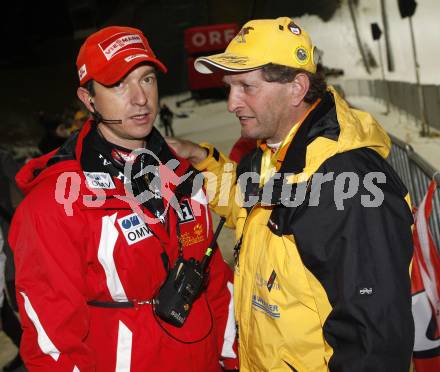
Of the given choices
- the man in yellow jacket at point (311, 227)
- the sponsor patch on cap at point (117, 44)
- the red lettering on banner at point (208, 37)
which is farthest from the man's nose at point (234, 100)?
the red lettering on banner at point (208, 37)

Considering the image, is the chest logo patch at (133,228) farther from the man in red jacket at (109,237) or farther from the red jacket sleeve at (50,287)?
the red jacket sleeve at (50,287)

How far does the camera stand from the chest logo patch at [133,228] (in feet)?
5.64

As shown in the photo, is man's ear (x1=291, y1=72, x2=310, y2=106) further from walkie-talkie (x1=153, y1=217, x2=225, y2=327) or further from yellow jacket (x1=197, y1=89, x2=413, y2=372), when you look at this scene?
walkie-talkie (x1=153, y1=217, x2=225, y2=327)

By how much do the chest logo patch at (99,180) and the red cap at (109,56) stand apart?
1.25 feet

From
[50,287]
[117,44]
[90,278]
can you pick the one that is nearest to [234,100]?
[117,44]

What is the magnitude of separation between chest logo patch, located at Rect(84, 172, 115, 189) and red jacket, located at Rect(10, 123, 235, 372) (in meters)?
0.01

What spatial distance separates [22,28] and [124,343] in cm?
1529

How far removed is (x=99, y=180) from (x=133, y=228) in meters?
0.24

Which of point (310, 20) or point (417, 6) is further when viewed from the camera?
point (310, 20)

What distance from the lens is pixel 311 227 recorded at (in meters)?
1.47

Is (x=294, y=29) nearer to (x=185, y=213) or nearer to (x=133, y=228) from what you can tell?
(x=185, y=213)

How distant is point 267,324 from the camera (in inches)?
66.6

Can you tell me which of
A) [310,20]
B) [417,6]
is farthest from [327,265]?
[310,20]

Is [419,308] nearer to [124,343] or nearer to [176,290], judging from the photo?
[176,290]
